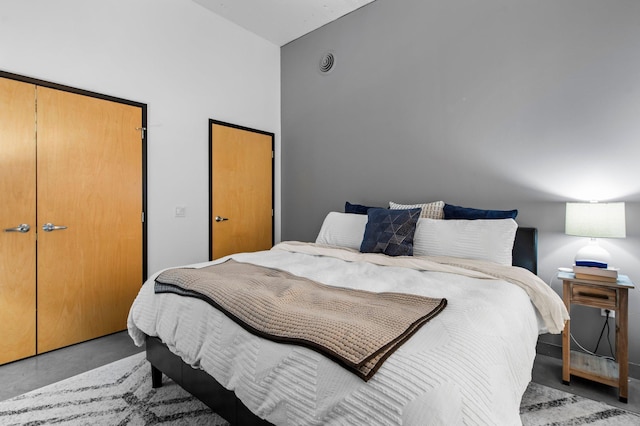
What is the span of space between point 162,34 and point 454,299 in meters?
3.28

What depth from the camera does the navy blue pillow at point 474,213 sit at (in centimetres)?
235

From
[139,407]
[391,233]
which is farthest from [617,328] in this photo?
[139,407]

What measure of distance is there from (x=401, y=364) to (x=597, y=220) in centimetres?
Answer: 182

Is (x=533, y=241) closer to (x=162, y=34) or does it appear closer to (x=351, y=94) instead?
(x=351, y=94)

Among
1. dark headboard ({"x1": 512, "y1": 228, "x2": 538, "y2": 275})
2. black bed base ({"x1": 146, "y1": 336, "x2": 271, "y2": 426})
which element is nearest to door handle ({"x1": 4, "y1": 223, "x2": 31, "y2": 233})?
black bed base ({"x1": 146, "y1": 336, "x2": 271, "y2": 426})

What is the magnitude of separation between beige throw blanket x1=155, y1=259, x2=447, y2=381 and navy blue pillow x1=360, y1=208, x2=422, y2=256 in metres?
0.86

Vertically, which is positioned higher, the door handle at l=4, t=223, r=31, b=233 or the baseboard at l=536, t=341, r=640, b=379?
the door handle at l=4, t=223, r=31, b=233

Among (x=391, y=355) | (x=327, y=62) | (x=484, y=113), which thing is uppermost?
(x=327, y=62)

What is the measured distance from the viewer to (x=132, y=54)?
280 cm

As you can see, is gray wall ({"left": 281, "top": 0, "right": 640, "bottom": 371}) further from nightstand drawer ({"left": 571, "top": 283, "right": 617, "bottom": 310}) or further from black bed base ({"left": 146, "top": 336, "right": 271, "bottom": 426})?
black bed base ({"left": 146, "top": 336, "right": 271, "bottom": 426})

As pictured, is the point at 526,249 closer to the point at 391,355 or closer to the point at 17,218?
the point at 391,355

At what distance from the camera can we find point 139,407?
67.4 inches

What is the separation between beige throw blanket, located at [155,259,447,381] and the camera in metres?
0.92

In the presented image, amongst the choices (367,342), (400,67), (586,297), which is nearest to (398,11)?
(400,67)
